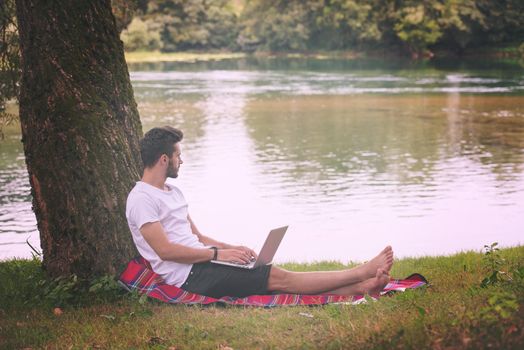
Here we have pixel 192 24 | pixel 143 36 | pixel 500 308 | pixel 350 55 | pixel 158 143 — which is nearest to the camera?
pixel 500 308

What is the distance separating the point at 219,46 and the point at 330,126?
2617 inches

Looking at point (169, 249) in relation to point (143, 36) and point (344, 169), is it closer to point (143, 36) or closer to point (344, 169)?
point (344, 169)

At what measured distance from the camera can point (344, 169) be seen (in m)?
17.2

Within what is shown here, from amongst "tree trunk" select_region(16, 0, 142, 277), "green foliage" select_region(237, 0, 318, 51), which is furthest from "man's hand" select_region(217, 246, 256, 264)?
"green foliage" select_region(237, 0, 318, 51)

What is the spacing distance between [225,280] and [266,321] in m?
0.56

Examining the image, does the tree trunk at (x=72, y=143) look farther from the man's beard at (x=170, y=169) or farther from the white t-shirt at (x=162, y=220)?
the man's beard at (x=170, y=169)

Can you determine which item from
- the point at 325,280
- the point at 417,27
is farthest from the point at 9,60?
the point at 417,27

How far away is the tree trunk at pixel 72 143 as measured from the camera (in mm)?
6449

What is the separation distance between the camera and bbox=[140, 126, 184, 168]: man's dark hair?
5969mm

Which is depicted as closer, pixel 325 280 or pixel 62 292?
pixel 325 280

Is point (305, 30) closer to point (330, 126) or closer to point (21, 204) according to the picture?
point (330, 126)

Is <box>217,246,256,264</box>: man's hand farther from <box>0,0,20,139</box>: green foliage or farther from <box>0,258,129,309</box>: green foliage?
<box>0,0,20,139</box>: green foliage

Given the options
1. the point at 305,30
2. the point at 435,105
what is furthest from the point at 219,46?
the point at 435,105

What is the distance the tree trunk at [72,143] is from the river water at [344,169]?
13.4 ft
